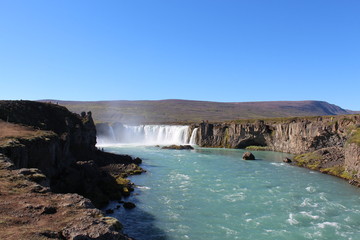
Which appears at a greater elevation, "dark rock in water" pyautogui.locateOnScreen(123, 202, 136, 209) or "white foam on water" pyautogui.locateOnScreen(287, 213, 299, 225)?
"white foam on water" pyautogui.locateOnScreen(287, 213, 299, 225)

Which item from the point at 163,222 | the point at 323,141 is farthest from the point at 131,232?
the point at 323,141

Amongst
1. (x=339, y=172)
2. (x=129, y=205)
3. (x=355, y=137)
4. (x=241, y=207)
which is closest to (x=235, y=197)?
(x=241, y=207)

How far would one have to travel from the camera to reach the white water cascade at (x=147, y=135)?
8531 centimetres

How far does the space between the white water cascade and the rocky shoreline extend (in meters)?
37.4

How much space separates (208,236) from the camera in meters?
16.3

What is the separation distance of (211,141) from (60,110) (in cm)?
4531

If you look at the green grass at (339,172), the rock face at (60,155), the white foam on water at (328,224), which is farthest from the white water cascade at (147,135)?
the white foam on water at (328,224)

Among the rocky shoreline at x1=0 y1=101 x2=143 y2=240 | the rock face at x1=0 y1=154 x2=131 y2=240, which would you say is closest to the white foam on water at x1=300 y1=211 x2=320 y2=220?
the rocky shoreline at x1=0 y1=101 x2=143 y2=240

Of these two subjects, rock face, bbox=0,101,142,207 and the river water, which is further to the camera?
rock face, bbox=0,101,142,207

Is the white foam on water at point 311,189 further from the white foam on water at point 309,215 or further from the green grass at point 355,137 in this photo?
the green grass at point 355,137

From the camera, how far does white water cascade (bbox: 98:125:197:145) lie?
85312mm

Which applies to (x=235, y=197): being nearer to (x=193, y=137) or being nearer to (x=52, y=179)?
(x=52, y=179)

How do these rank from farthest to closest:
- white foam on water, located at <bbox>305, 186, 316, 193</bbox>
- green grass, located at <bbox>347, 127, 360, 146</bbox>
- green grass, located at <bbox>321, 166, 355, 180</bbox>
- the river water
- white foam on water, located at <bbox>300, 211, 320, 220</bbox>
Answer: green grass, located at <bbox>347, 127, 360, 146</bbox>, green grass, located at <bbox>321, 166, 355, 180</bbox>, white foam on water, located at <bbox>305, 186, 316, 193</bbox>, white foam on water, located at <bbox>300, 211, 320, 220</bbox>, the river water

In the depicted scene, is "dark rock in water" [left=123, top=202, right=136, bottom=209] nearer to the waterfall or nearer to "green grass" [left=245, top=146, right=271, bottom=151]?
"green grass" [left=245, top=146, right=271, bottom=151]
